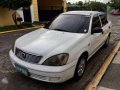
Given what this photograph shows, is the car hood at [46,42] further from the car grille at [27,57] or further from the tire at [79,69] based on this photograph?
the tire at [79,69]

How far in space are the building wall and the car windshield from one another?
795cm

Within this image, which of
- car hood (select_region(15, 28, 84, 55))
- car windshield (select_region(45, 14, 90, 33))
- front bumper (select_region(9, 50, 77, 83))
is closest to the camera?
front bumper (select_region(9, 50, 77, 83))

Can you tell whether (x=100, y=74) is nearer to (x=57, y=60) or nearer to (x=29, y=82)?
(x=57, y=60)

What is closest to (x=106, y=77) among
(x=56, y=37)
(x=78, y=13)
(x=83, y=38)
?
(x=83, y=38)

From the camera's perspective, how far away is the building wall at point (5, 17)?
40.0ft

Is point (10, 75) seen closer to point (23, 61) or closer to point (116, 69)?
point (23, 61)

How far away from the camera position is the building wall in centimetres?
1219

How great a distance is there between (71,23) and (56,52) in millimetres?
1704

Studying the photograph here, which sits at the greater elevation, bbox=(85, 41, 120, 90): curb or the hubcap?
the hubcap

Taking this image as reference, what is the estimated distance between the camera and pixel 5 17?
12.5 meters

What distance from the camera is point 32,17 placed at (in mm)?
15531

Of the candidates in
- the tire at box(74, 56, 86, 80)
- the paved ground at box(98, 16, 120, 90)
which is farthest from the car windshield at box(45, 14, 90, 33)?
the paved ground at box(98, 16, 120, 90)

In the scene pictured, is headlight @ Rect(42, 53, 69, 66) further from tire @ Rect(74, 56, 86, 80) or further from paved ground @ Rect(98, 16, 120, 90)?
paved ground @ Rect(98, 16, 120, 90)

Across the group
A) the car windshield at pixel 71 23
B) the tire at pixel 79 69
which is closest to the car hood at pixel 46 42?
the car windshield at pixel 71 23
